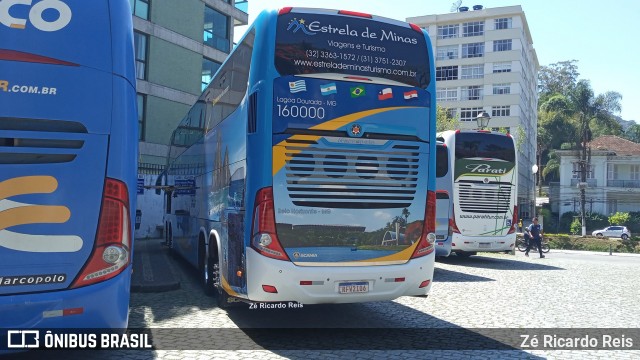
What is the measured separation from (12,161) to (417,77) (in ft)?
16.0

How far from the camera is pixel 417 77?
719 cm

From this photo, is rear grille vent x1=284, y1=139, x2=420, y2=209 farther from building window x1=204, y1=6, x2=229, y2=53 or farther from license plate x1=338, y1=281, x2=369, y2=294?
building window x1=204, y1=6, x2=229, y2=53

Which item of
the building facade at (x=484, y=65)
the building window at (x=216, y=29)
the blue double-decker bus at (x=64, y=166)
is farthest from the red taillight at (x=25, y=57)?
the building facade at (x=484, y=65)

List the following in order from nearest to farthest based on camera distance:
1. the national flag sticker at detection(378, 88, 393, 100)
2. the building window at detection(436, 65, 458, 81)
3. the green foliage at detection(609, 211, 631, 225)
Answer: the national flag sticker at detection(378, 88, 393, 100) → the green foliage at detection(609, 211, 631, 225) → the building window at detection(436, 65, 458, 81)

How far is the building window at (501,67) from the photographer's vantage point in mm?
66812

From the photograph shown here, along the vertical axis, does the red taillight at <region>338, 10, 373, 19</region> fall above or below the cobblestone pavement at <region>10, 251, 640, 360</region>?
above

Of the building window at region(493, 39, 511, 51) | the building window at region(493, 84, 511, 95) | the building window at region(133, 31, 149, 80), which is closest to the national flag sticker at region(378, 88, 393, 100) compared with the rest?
the building window at region(133, 31, 149, 80)

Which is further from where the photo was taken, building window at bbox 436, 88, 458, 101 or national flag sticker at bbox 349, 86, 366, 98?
building window at bbox 436, 88, 458, 101

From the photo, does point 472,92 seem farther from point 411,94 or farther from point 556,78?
point 411,94

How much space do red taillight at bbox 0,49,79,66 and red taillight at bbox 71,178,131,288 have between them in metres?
1.14

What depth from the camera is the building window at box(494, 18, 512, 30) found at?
221 ft

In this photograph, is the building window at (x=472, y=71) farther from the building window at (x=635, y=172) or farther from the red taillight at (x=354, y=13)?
the red taillight at (x=354, y=13)

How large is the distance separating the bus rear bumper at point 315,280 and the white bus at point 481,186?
9.78m

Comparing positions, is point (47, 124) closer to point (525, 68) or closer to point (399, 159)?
point (399, 159)
